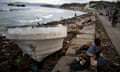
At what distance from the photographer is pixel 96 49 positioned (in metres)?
6.42

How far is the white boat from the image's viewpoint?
781cm

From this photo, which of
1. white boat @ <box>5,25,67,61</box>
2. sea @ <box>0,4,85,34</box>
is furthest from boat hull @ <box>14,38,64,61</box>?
sea @ <box>0,4,85,34</box>

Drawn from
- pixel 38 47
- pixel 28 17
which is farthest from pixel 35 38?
pixel 28 17

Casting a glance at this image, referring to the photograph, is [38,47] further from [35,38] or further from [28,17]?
[28,17]

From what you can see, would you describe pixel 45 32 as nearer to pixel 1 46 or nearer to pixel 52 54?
pixel 52 54

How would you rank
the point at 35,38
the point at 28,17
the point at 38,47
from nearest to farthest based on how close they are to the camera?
the point at 35,38 < the point at 38,47 < the point at 28,17

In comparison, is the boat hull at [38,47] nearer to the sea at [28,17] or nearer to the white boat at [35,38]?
the white boat at [35,38]

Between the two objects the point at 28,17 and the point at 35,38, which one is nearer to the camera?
the point at 35,38

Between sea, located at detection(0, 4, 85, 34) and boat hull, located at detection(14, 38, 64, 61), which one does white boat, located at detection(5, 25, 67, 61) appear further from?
sea, located at detection(0, 4, 85, 34)

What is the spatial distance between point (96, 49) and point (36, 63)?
3398 mm

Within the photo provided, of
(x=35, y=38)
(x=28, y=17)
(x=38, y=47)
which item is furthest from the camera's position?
(x=28, y=17)

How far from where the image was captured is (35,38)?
774 centimetres

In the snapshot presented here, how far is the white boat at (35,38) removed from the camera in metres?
7.81

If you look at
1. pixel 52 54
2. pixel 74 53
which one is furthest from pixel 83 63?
pixel 52 54
